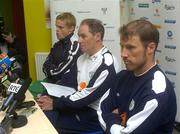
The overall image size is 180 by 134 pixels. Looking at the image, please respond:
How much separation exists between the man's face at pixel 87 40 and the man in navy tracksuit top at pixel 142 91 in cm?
60

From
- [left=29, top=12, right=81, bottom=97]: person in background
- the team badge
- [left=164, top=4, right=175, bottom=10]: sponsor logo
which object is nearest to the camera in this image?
the team badge

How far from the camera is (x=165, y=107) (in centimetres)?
172

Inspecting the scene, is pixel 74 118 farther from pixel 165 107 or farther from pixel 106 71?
pixel 165 107

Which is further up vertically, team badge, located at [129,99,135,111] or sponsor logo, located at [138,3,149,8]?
sponsor logo, located at [138,3,149,8]

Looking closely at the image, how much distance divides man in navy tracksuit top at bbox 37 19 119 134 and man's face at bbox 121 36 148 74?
50 cm

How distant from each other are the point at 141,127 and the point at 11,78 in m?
1.02

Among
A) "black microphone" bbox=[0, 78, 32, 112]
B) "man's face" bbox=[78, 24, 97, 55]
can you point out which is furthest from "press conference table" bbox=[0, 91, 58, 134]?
"man's face" bbox=[78, 24, 97, 55]

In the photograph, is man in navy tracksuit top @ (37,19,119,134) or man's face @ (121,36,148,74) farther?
man in navy tracksuit top @ (37,19,119,134)

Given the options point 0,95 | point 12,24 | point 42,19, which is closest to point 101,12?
point 42,19

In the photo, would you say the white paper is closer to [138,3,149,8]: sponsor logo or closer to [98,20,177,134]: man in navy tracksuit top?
[98,20,177,134]: man in navy tracksuit top

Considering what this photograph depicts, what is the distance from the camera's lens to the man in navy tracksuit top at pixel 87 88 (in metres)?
2.37

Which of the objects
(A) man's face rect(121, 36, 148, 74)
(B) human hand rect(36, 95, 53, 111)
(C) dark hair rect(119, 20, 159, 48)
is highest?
(C) dark hair rect(119, 20, 159, 48)

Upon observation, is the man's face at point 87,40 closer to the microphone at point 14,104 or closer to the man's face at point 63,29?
the microphone at point 14,104

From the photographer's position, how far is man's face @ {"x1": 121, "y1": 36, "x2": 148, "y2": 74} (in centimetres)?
180
